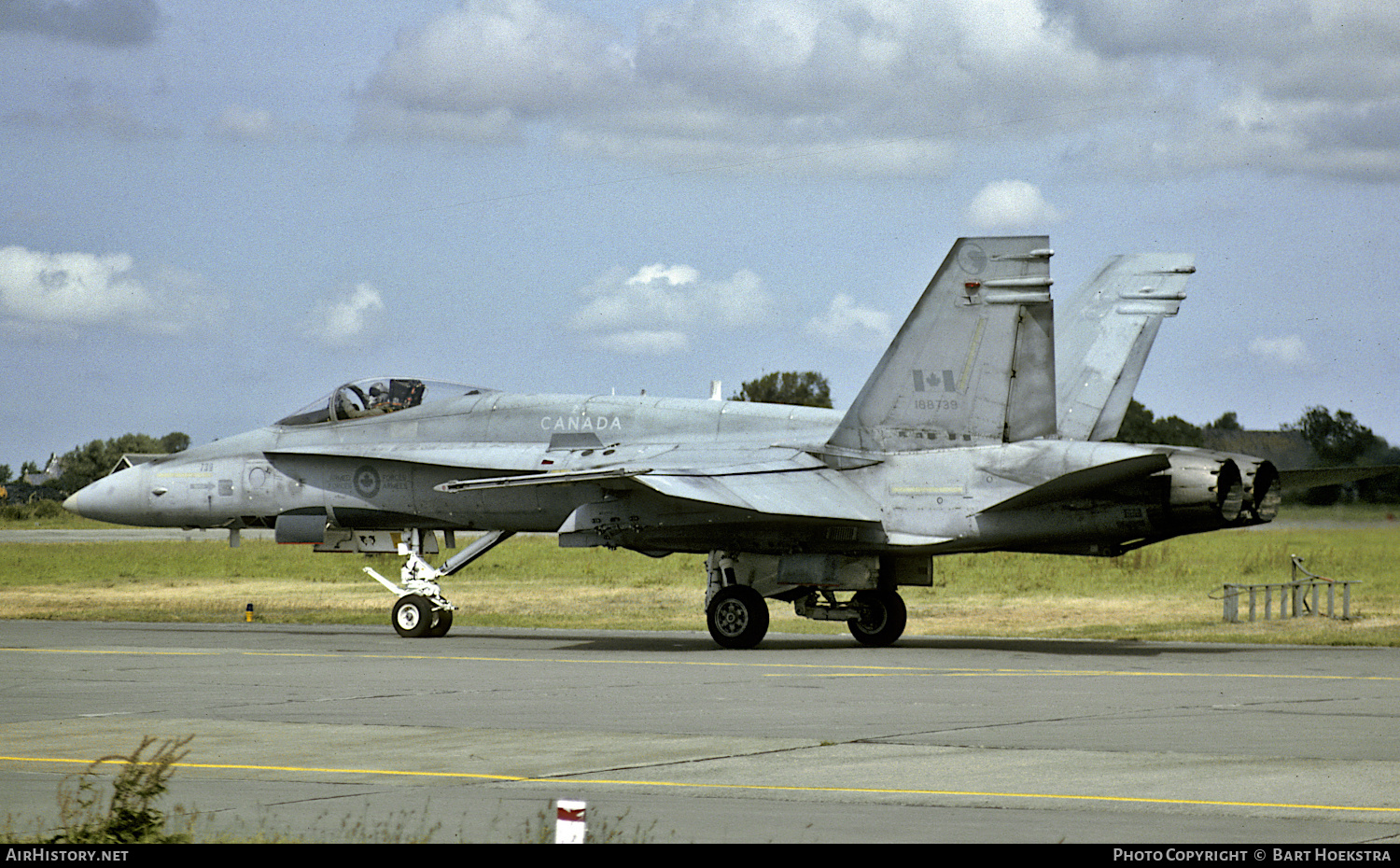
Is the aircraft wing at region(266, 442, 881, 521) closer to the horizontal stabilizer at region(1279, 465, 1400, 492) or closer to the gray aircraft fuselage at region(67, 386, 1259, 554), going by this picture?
the gray aircraft fuselage at region(67, 386, 1259, 554)

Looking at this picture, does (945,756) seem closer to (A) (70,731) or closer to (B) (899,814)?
(B) (899,814)

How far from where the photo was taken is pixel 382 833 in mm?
7188

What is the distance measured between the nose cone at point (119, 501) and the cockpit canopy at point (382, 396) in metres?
Answer: 2.91

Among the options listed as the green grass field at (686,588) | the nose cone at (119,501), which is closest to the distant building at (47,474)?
the green grass field at (686,588)

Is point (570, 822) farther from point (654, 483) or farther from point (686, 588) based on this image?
point (686, 588)

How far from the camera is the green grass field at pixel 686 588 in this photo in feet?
85.2

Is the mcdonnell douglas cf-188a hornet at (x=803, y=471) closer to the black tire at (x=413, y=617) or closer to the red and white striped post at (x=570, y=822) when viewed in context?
the black tire at (x=413, y=617)

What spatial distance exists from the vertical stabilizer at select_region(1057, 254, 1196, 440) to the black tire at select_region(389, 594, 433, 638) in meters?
9.73

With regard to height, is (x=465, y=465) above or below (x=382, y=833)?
above

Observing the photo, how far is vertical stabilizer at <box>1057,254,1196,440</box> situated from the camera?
22.6 metres

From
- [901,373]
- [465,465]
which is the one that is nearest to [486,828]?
[901,373]
